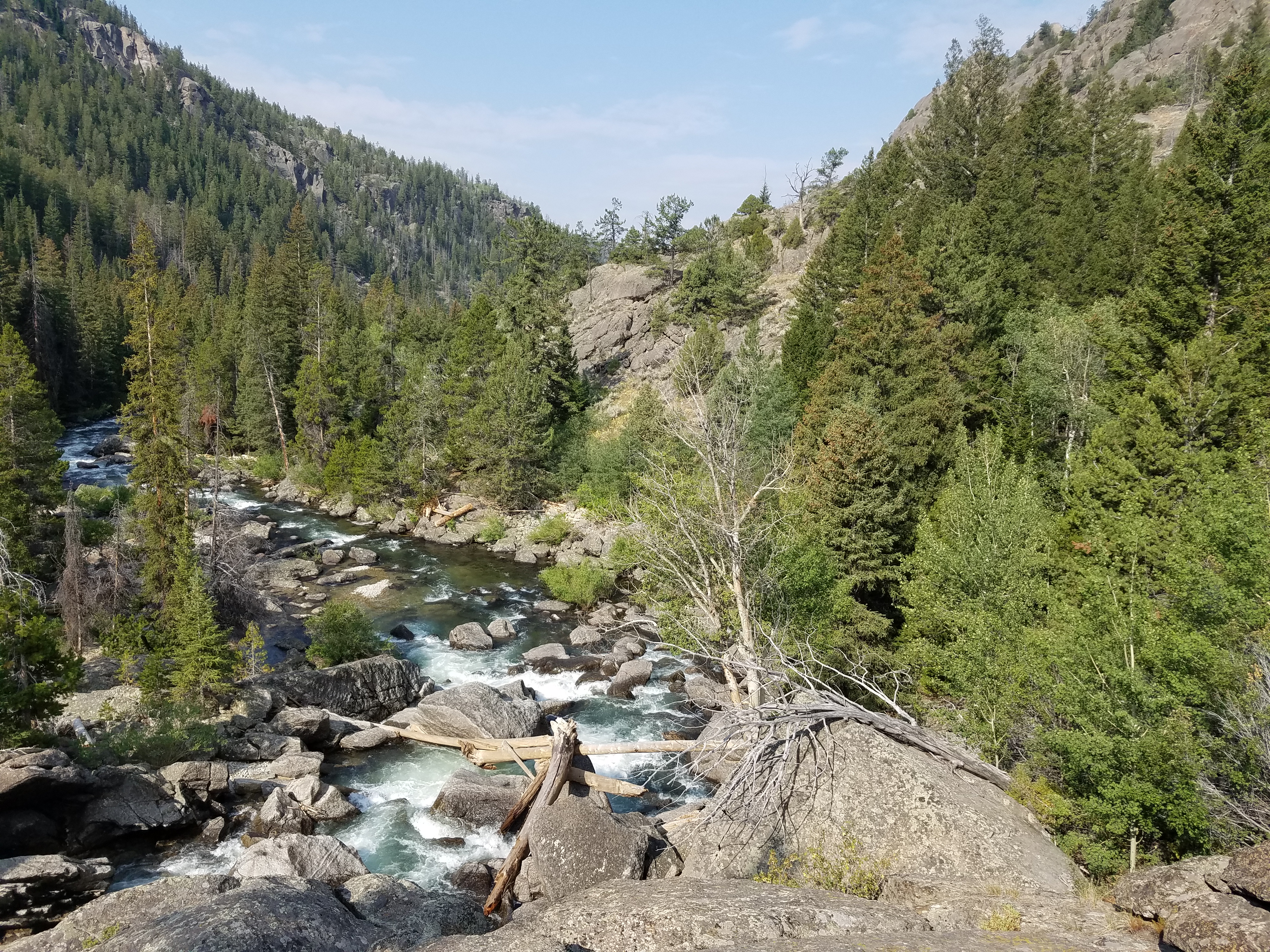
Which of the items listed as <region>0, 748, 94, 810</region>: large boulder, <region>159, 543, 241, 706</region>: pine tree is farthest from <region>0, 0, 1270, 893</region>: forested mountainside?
<region>0, 748, 94, 810</region>: large boulder

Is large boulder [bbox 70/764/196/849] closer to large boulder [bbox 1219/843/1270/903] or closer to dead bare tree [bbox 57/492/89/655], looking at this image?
dead bare tree [bbox 57/492/89/655]

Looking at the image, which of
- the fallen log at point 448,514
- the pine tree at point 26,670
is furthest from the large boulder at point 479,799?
the fallen log at point 448,514

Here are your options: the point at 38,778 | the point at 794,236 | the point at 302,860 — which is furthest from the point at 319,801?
the point at 794,236

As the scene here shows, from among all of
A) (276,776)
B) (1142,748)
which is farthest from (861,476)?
(276,776)

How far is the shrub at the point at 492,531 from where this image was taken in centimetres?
4544

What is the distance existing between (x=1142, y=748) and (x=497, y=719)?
52.0 ft

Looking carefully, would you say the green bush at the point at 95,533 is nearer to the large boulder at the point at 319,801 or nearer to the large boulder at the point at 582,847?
the large boulder at the point at 319,801

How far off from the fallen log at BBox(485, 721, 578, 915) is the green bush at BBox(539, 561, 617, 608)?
62.9 feet

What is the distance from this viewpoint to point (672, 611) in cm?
2148

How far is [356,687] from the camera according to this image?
23.1 meters

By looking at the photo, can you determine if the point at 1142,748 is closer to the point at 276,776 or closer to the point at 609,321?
the point at 276,776

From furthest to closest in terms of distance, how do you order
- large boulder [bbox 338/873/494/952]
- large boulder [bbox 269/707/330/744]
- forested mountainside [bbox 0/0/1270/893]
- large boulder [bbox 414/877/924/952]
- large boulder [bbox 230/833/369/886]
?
large boulder [bbox 269/707/330/744], large boulder [bbox 230/833/369/886], forested mountainside [bbox 0/0/1270/893], large boulder [bbox 338/873/494/952], large boulder [bbox 414/877/924/952]

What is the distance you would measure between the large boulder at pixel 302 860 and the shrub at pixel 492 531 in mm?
30984

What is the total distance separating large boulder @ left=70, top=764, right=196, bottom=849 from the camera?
49.0ft
